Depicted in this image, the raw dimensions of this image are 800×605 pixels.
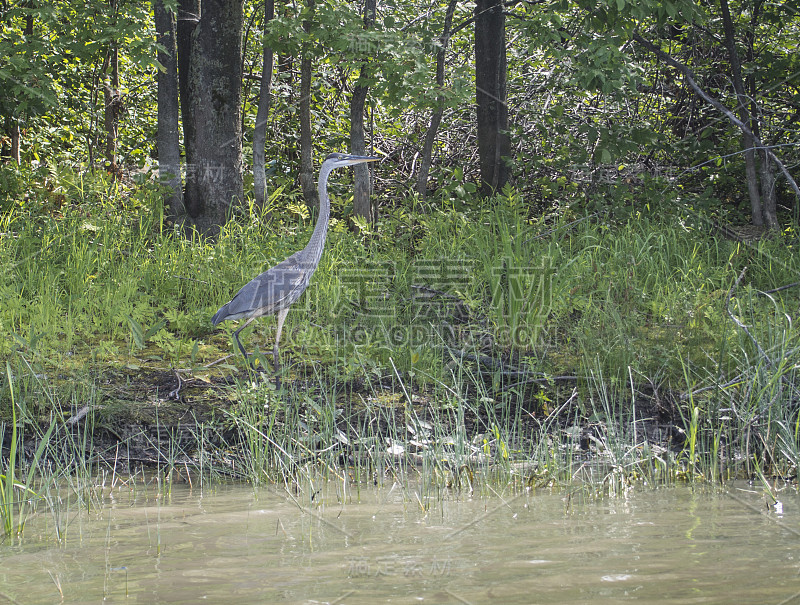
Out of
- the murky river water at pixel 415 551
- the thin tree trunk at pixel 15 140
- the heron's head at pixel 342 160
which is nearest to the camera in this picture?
the murky river water at pixel 415 551

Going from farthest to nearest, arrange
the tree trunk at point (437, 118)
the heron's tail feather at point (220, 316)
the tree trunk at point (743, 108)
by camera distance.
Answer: the tree trunk at point (437, 118), the tree trunk at point (743, 108), the heron's tail feather at point (220, 316)

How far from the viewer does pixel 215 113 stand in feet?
24.4

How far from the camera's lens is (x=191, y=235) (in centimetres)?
769

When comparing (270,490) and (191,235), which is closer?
(270,490)

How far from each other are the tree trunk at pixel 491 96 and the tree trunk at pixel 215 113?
255 centimetres

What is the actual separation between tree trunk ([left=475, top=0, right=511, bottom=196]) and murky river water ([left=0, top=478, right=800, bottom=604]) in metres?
5.26

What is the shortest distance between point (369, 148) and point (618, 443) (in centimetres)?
733

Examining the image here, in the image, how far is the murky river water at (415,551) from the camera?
228cm

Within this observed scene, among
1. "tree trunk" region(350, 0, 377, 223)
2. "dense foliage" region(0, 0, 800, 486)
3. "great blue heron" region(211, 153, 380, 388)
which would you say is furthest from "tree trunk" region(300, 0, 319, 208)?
"great blue heron" region(211, 153, 380, 388)

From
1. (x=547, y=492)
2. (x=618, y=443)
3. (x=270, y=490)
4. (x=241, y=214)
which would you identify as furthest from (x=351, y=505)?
(x=241, y=214)

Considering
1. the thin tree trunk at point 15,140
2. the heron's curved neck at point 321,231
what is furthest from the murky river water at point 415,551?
the thin tree trunk at point 15,140

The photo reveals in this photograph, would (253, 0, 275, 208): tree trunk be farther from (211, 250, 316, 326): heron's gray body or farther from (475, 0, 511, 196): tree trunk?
(211, 250, 316, 326): heron's gray body

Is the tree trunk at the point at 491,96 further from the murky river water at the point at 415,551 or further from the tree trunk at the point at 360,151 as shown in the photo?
the murky river water at the point at 415,551

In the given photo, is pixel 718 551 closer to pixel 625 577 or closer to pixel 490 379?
pixel 625 577
